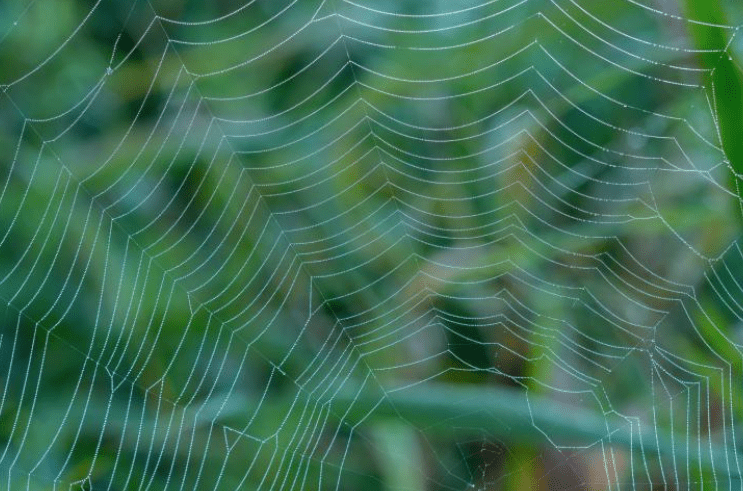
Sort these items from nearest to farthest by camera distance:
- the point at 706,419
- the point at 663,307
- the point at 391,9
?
the point at 706,419, the point at 663,307, the point at 391,9

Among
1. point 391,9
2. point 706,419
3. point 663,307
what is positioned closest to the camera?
point 706,419

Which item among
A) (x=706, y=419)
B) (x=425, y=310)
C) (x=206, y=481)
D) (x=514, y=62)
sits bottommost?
(x=206, y=481)

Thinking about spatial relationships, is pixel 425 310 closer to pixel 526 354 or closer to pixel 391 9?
pixel 526 354

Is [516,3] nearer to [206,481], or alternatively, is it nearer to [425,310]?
[425,310]

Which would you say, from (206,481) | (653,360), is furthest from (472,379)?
(206,481)

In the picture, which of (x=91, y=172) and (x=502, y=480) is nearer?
(x=502, y=480)

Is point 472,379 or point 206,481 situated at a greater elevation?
point 472,379
